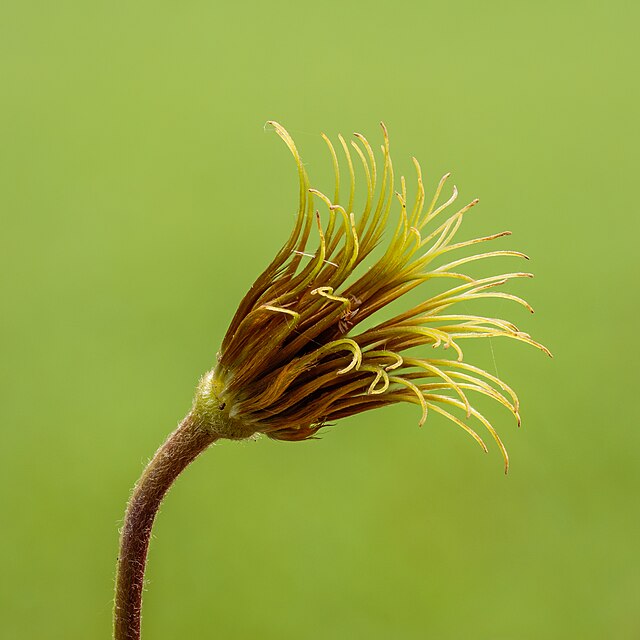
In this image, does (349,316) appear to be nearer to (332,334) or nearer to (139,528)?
(332,334)

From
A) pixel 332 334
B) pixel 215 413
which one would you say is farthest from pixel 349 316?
pixel 215 413

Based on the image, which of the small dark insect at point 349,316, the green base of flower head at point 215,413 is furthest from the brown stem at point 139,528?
the small dark insect at point 349,316

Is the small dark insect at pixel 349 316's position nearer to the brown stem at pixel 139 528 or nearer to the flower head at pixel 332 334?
the flower head at pixel 332 334

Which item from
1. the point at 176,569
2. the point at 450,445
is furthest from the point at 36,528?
the point at 450,445

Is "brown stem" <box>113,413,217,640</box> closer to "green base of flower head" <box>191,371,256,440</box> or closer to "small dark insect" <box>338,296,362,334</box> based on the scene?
"green base of flower head" <box>191,371,256,440</box>

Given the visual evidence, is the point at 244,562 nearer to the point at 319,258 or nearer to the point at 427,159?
the point at 427,159
